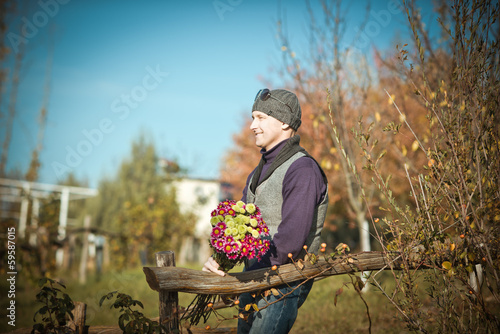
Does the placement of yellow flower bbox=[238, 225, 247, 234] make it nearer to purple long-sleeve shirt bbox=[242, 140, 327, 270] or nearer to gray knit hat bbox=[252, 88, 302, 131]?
purple long-sleeve shirt bbox=[242, 140, 327, 270]

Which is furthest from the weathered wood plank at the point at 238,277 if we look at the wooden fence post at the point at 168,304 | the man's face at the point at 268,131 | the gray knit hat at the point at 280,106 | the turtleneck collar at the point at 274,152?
the gray knit hat at the point at 280,106

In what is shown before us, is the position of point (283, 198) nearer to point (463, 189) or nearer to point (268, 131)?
point (268, 131)

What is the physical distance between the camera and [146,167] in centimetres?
2981

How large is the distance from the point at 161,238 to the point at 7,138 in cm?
616

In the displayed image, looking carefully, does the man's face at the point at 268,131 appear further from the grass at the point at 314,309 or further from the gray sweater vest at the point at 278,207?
the grass at the point at 314,309

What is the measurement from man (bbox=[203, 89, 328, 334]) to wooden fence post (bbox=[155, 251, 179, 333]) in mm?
286

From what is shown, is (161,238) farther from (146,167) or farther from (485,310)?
(146,167)

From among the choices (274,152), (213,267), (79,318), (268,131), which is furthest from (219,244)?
(79,318)

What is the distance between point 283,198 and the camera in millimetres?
2443

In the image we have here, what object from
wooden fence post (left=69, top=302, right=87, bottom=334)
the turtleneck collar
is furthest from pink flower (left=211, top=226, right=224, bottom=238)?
wooden fence post (left=69, top=302, right=87, bottom=334)

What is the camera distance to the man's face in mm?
2746

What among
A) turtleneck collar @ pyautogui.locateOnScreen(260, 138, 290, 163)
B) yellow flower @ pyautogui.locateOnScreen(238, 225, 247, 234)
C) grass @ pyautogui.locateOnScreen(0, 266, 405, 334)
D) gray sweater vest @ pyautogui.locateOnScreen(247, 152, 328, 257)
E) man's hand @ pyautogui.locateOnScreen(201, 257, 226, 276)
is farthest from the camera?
grass @ pyautogui.locateOnScreen(0, 266, 405, 334)

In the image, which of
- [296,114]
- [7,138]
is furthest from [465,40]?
[7,138]

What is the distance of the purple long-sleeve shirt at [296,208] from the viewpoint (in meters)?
2.24
